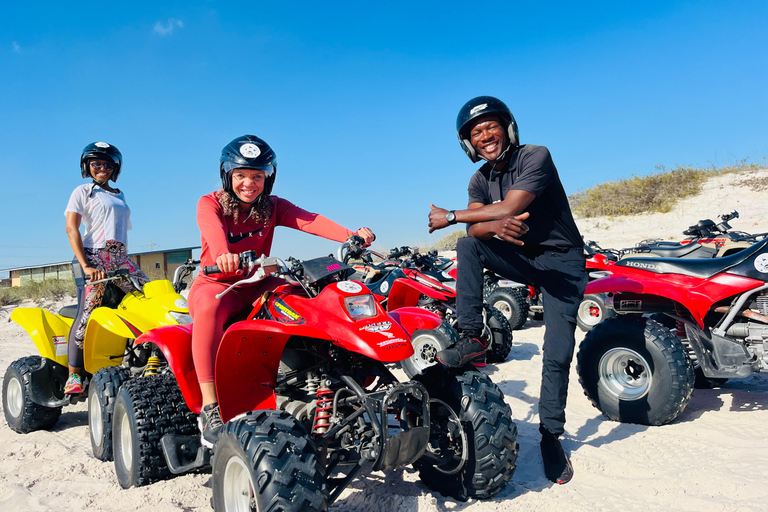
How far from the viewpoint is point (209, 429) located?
2.86m

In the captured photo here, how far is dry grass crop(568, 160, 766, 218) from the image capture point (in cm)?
1814

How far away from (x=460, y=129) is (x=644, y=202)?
17.2 meters

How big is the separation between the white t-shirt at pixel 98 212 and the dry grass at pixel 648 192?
16905mm

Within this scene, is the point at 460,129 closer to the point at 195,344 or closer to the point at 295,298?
the point at 295,298

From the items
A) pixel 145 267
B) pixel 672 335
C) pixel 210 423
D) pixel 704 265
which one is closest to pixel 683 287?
pixel 704 265

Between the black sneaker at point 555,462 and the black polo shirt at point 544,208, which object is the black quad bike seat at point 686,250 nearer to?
the black polo shirt at point 544,208

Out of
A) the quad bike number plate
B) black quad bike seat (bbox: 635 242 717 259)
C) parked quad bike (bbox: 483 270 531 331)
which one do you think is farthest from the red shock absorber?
parked quad bike (bbox: 483 270 531 331)

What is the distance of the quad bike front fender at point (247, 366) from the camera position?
9.06 ft

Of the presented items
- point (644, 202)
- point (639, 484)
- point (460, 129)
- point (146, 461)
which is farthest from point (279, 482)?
point (644, 202)

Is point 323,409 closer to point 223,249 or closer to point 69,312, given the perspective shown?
point 223,249

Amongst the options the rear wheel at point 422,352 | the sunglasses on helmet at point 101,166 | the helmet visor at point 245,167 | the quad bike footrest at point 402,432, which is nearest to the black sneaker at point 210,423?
the quad bike footrest at point 402,432

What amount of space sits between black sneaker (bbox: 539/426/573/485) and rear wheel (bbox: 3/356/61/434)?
4.34 meters

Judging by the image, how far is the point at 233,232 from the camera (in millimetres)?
3486

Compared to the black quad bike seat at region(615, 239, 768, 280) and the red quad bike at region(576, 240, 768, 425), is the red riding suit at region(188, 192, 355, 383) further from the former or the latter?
the black quad bike seat at region(615, 239, 768, 280)
